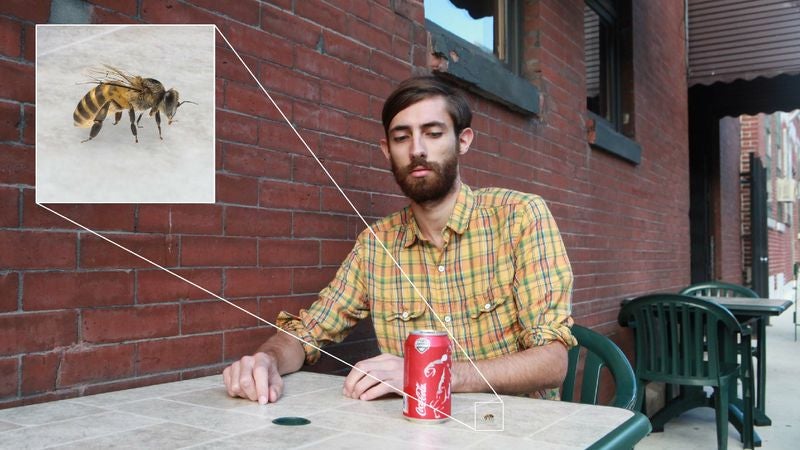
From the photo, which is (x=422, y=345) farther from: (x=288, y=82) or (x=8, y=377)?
(x=288, y=82)

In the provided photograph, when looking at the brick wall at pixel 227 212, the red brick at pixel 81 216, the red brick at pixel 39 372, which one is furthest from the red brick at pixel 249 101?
the red brick at pixel 39 372

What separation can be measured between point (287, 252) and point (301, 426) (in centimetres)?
99

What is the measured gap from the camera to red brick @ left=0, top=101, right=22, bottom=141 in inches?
58.3

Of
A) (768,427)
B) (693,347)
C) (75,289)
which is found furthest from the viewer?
(768,427)

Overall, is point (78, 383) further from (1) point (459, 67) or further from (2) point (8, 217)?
(1) point (459, 67)

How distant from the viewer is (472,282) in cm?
222

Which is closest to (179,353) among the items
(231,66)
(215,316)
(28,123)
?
(215,316)

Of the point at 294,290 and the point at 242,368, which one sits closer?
the point at 242,368

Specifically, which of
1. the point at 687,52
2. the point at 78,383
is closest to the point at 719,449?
the point at 78,383

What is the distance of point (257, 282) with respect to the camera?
2117mm

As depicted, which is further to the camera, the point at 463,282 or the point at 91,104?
the point at 463,282

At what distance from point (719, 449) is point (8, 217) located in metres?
4.08

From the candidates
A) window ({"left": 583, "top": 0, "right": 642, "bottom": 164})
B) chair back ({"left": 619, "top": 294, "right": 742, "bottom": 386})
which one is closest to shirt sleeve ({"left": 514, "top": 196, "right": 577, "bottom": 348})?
chair back ({"left": 619, "top": 294, "right": 742, "bottom": 386})

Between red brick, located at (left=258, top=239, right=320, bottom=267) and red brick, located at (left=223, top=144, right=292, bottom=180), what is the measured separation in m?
0.21
